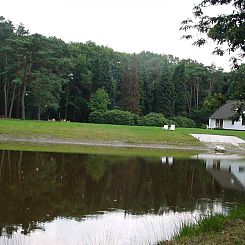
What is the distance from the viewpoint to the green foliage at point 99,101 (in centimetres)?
6876

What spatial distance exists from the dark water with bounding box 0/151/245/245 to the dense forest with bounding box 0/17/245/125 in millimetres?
37671

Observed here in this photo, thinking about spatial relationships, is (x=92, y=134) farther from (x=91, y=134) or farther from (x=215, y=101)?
(x=215, y=101)

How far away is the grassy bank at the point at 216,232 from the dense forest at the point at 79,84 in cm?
5074

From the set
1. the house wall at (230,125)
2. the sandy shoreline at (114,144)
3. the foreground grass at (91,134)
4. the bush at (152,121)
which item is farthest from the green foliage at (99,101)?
the sandy shoreline at (114,144)

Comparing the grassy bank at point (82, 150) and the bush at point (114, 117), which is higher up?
the bush at point (114, 117)

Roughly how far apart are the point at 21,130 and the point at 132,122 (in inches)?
1074

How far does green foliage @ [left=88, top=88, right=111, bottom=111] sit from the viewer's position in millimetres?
68756

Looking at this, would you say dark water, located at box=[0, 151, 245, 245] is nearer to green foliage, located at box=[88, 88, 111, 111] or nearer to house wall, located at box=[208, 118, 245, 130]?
house wall, located at box=[208, 118, 245, 130]

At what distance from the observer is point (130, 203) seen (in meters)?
13.3

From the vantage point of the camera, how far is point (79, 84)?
2943 inches

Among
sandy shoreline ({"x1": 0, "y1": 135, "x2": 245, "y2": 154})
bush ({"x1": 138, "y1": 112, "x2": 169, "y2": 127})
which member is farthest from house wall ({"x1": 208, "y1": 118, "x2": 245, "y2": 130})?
sandy shoreline ({"x1": 0, "y1": 135, "x2": 245, "y2": 154})

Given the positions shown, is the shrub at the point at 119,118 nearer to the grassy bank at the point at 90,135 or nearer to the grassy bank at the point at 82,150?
the grassy bank at the point at 90,135

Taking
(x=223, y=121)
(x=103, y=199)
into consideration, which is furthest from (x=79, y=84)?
(x=103, y=199)

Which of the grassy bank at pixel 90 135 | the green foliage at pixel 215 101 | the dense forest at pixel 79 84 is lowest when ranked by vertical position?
the grassy bank at pixel 90 135
